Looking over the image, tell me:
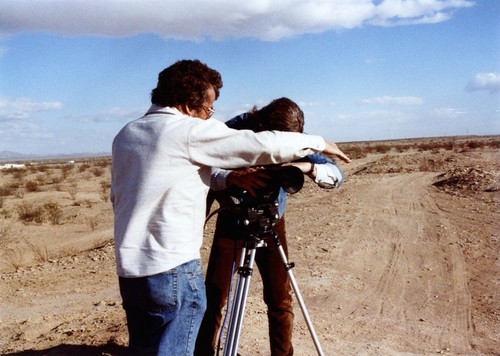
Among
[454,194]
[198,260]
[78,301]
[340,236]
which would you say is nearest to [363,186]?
[454,194]

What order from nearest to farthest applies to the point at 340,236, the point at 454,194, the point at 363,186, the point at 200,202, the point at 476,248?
the point at 200,202, the point at 476,248, the point at 340,236, the point at 454,194, the point at 363,186

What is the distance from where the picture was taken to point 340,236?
7934 millimetres

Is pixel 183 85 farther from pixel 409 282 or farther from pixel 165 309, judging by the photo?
pixel 409 282

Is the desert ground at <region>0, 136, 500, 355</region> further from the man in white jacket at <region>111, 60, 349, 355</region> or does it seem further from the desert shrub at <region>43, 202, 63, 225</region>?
the man in white jacket at <region>111, 60, 349, 355</region>

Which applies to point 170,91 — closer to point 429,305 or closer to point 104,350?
point 104,350

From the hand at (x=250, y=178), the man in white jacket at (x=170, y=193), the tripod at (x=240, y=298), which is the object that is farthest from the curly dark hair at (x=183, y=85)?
the tripod at (x=240, y=298)

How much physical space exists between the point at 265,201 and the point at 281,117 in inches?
24.4

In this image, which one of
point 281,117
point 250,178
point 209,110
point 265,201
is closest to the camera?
point 209,110

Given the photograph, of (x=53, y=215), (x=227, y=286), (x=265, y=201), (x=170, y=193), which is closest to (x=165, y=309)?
(x=170, y=193)

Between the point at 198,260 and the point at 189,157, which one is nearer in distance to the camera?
the point at 189,157

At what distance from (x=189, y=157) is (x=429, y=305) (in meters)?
4.31

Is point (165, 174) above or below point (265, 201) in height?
above

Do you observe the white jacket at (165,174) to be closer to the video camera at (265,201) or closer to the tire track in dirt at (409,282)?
the video camera at (265,201)

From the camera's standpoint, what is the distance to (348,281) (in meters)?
5.98
